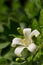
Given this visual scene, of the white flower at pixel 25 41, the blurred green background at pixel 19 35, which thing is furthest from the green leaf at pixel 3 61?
the white flower at pixel 25 41

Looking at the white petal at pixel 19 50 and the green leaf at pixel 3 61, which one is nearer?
the white petal at pixel 19 50

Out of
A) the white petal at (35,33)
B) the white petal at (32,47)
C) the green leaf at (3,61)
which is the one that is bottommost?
the green leaf at (3,61)

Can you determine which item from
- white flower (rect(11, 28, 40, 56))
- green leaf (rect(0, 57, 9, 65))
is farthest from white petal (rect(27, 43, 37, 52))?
green leaf (rect(0, 57, 9, 65))

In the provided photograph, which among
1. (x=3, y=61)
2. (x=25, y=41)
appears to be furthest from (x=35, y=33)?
(x=3, y=61)

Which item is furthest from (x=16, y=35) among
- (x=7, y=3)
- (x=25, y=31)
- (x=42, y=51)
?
(x=7, y=3)

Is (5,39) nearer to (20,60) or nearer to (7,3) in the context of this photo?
(20,60)

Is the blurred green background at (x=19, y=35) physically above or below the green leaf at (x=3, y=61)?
above

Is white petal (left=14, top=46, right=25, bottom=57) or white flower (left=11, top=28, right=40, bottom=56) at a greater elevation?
white flower (left=11, top=28, right=40, bottom=56)

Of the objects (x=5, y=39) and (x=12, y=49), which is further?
(x=5, y=39)

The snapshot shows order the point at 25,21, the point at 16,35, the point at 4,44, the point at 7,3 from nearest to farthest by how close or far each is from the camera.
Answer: the point at 16,35, the point at 4,44, the point at 25,21, the point at 7,3

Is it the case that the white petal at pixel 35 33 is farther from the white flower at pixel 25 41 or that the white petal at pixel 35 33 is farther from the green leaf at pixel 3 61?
the green leaf at pixel 3 61

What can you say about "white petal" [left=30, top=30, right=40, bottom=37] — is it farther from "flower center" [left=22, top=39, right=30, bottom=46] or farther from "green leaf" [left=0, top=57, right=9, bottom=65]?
"green leaf" [left=0, top=57, right=9, bottom=65]
